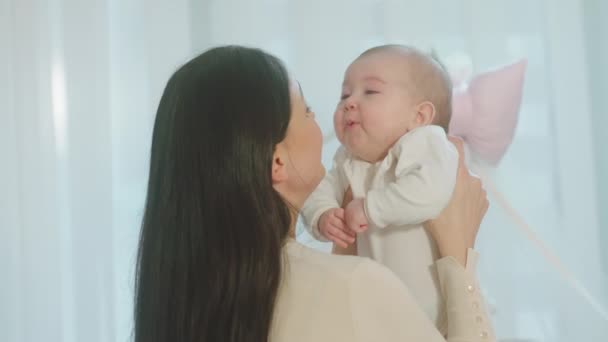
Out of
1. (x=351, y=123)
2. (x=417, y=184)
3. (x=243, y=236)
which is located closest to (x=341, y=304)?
(x=243, y=236)

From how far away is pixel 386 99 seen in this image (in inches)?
39.1

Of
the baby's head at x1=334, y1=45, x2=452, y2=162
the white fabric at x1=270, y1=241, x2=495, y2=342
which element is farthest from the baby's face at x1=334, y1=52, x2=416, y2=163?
the white fabric at x1=270, y1=241, x2=495, y2=342

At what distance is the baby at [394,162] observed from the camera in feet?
3.05

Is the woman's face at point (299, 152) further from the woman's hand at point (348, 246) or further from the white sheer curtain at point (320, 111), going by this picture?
the white sheer curtain at point (320, 111)

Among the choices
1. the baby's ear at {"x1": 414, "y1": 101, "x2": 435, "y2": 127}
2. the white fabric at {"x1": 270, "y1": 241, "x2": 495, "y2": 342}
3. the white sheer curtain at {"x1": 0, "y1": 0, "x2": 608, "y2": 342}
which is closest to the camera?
the white fabric at {"x1": 270, "y1": 241, "x2": 495, "y2": 342}

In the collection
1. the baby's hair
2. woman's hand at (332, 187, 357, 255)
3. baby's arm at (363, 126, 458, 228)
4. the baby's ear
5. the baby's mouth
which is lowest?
woman's hand at (332, 187, 357, 255)

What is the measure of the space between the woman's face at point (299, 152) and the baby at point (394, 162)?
0.38 feet

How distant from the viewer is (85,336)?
1280mm

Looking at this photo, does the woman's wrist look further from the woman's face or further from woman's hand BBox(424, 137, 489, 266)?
the woman's face

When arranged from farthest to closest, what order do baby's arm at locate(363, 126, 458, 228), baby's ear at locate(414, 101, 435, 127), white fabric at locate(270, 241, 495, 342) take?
1. baby's ear at locate(414, 101, 435, 127)
2. baby's arm at locate(363, 126, 458, 228)
3. white fabric at locate(270, 241, 495, 342)

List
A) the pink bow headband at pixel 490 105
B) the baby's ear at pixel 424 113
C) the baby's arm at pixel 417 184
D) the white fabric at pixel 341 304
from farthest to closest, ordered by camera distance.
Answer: the pink bow headband at pixel 490 105 < the baby's ear at pixel 424 113 < the baby's arm at pixel 417 184 < the white fabric at pixel 341 304

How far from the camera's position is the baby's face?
99 centimetres

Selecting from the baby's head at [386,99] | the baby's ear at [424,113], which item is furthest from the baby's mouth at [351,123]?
the baby's ear at [424,113]

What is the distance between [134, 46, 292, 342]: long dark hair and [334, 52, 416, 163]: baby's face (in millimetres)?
211
